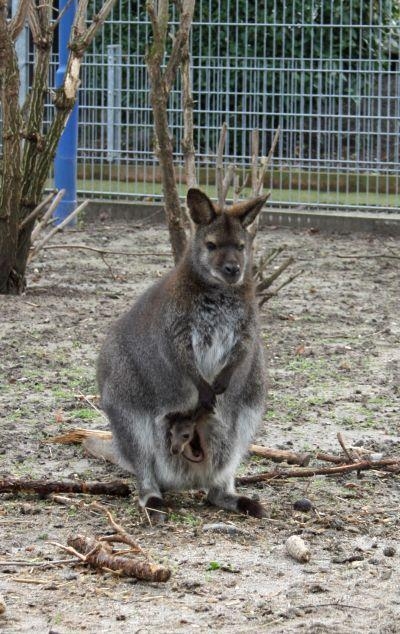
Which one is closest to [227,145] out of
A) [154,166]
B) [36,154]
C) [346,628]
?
[154,166]

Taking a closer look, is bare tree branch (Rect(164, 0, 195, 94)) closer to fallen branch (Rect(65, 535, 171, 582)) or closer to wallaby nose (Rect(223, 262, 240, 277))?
wallaby nose (Rect(223, 262, 240, 277))

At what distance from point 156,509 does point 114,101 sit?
26.9 ft

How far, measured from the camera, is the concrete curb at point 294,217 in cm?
1147

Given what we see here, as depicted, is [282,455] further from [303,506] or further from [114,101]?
[114,101]

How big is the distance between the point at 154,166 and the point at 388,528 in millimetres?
8165

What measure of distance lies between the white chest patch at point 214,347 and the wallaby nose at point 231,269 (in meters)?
0.20

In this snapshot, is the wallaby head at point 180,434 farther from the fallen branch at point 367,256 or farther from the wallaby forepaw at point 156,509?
the fallen branch at point 367,256

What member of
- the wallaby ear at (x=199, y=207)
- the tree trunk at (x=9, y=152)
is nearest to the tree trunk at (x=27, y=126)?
the tree trunk at (x=9, y=152)

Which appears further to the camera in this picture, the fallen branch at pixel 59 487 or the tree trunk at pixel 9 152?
the tree trunk at pixel 9 152

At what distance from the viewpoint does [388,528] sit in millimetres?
4184

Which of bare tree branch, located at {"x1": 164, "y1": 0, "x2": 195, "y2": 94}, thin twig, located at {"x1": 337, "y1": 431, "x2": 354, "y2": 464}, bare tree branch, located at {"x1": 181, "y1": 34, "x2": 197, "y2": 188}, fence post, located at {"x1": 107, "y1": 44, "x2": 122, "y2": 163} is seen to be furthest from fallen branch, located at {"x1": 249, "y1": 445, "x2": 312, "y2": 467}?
fence post, located at {"x1": 107, "y1": 44, "x2": 122, "y2": 163}

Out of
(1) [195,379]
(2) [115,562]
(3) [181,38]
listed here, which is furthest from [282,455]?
(3) [181,38]

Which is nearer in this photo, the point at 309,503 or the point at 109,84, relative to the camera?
the point at 309,503

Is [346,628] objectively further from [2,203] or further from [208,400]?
[2,203]
